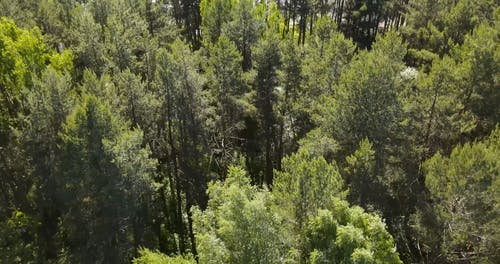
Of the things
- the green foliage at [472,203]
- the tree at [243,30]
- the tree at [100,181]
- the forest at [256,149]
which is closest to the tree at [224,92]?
the forest at [256,149]

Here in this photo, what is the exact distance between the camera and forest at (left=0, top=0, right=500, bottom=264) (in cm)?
1870

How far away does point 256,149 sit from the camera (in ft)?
129

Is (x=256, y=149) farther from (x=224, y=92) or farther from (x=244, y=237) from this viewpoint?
(x=244, y=237)

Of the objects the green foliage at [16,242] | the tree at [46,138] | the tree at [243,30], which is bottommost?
the green foliage at [16,242]

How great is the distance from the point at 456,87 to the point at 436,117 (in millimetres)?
3223

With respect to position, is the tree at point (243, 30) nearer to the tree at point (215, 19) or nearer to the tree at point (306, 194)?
the tree at point (215, 19)

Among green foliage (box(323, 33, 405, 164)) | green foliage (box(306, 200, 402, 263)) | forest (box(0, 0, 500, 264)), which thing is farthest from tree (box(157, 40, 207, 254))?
green foliage (box(306, 200, 402, 263))

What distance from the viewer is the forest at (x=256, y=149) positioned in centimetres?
1870

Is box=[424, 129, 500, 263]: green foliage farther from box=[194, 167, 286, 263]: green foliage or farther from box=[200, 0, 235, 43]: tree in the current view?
box=[200, 0, 235, 43]: tree

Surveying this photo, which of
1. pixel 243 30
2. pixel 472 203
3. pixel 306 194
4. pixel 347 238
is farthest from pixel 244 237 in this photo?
pixel 243 30

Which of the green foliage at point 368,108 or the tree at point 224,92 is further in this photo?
the tree at point 224,92

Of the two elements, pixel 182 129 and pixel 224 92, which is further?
pixel 224 92

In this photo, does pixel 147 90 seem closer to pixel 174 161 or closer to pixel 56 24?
pixel 174 161

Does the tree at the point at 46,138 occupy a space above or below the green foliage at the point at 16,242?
above
